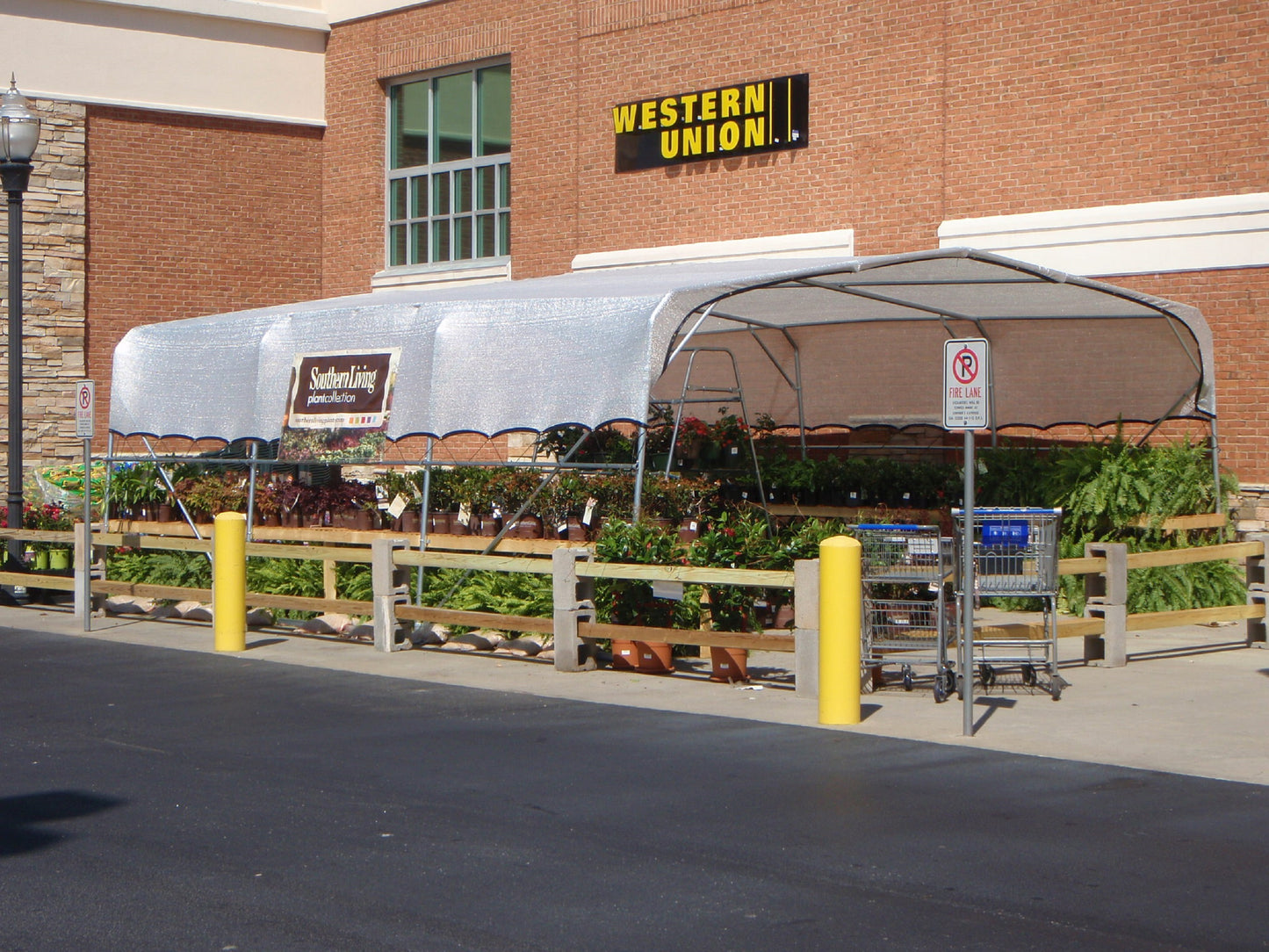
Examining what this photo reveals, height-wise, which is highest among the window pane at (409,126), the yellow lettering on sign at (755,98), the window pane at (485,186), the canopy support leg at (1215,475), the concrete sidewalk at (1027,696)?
the window pane at (409,126)

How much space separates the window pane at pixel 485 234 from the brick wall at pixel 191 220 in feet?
10.5

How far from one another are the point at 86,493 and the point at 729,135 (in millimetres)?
9964

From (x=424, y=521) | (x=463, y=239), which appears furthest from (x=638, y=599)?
(x=463, y=239)

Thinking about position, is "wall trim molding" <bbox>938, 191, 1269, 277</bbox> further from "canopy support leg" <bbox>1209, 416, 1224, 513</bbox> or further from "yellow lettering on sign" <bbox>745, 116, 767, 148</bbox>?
"yellow lettering on sign" <bbox>745, 116, 767, 148</bbox>

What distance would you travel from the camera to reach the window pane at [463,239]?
80.2 feet

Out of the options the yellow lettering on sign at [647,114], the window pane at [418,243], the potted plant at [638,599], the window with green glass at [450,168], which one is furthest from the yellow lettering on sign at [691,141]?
the potted plant at [638,599]

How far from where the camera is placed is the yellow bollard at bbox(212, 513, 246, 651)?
13438 millimetres

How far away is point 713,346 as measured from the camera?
1892 centimetres

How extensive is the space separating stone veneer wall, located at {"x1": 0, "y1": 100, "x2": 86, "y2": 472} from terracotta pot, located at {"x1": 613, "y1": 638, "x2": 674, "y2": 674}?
45.2 ft

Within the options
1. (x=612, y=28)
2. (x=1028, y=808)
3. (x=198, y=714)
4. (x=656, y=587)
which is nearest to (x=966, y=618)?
(x=1028, y=808)

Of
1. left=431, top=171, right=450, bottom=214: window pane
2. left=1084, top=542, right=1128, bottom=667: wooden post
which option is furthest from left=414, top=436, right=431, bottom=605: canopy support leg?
left=431, top=171, right=450, bottom=214: window pane

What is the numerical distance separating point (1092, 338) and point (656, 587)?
719cm

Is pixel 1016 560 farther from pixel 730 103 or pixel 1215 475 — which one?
pixel 730 103

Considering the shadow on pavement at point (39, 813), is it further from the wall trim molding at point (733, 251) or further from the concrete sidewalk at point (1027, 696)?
the wall trim molding at point (733, 251)
